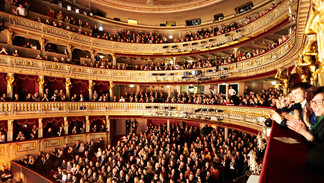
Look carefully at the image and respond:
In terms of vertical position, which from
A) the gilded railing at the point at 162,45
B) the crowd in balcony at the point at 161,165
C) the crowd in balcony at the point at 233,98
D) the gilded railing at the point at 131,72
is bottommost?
the crowd in balcony at the point at 161,165

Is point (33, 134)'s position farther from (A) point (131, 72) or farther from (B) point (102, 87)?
(A) point (131, 72)

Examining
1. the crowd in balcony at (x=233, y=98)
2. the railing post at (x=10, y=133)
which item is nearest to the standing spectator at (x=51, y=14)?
the railing post at (x=10, y=133)

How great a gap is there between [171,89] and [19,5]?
580 inches

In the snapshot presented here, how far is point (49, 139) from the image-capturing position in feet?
41.7

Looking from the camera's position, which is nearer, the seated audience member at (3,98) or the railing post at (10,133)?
the seated audience member at (3,98)

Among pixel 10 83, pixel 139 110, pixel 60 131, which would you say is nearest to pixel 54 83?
pixel 10 83

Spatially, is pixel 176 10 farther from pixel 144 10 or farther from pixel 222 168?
pixel 222 168

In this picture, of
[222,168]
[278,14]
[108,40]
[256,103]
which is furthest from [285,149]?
[108,40]

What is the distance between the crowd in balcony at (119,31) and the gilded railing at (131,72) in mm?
3250

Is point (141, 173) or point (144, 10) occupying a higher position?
point (144, 10)

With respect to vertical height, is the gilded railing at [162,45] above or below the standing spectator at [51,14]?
below

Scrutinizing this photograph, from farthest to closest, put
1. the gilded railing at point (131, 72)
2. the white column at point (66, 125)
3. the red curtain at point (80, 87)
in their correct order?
the red curtain at point (80, 87), the white column at point (66, 125), the gilded railing at point (131, 72)

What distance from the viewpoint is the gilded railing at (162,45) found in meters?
10.0

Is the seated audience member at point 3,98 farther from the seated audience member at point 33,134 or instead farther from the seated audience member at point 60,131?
the seated audience member at point 60,131
